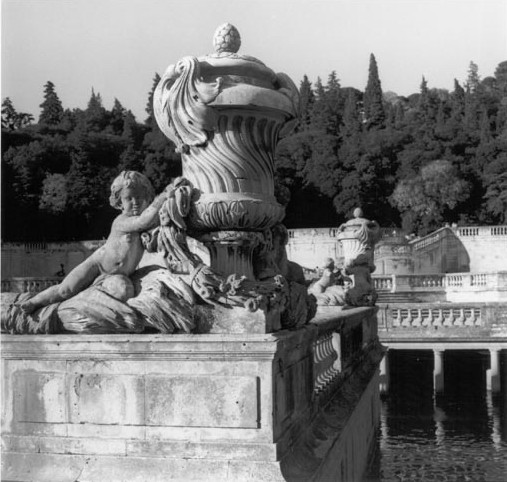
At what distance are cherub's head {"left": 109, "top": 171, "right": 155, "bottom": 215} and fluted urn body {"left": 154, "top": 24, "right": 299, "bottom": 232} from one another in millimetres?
316

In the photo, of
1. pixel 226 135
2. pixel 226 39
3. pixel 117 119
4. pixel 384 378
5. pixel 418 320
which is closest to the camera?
pixel 226 135

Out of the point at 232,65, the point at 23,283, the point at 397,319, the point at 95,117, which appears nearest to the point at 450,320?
the point at 397,319

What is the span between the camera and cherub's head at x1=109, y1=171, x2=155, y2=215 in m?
5.80

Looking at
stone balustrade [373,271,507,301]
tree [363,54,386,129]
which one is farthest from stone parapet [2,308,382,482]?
tree [363,54,386,129]

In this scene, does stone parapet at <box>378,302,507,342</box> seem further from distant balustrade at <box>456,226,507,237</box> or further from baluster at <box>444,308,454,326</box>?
distant balustrade at <box>456,226,507,237</box>

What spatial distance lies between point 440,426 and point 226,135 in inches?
499

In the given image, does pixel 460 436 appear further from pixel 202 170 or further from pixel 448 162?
pixel 448 162

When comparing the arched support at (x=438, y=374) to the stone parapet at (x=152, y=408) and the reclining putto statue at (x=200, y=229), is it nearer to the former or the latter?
the reclining putto statue at (x=200, y=229)

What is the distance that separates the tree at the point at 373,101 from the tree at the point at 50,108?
29266mm

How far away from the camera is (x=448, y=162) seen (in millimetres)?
69562

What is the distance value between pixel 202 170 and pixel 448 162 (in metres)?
65.8

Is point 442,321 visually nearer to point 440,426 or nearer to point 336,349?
point 440,426

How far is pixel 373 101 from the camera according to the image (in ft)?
287

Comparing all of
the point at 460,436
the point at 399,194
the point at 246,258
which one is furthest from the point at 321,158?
the point at 246,258
